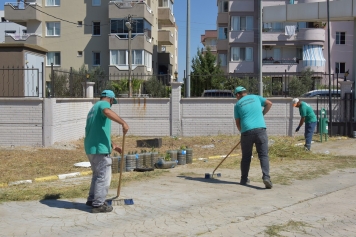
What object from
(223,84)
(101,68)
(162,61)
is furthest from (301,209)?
(162,61)

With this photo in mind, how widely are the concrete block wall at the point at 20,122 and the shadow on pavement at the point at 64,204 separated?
26.0 ft

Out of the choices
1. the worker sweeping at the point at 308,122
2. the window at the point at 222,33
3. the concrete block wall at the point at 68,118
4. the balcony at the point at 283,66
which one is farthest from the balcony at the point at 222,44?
the worker sweeping at the point at 308,122

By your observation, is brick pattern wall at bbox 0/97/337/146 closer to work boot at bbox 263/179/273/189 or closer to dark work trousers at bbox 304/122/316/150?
dark work trousers at bbox 304/122/316/150

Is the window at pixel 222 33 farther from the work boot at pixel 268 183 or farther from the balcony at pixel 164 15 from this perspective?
the work boot at pixel 268 183

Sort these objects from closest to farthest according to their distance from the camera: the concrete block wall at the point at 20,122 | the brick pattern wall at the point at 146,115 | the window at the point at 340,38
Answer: the concrete block wall at the point at 20,122, the brick pattern wall at the point at 146,115, the window at the point at 340,38

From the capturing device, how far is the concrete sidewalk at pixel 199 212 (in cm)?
694

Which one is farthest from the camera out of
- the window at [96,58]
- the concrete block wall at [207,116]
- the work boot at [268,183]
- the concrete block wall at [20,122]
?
the window at [96,58]

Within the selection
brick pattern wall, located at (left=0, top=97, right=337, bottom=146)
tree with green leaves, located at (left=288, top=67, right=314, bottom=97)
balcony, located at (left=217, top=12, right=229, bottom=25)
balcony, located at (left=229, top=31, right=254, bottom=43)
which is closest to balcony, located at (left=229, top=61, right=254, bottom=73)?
balcony, located at (left=229, top=31, right=254, bottom=43)

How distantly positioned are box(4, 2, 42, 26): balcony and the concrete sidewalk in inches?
1464

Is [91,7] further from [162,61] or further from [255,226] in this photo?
[255,226]

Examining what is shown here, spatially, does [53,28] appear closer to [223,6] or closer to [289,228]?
[223,6]

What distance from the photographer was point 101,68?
43.9 m

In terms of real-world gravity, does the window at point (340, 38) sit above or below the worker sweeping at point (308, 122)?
above

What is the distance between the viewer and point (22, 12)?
44.2 meters
